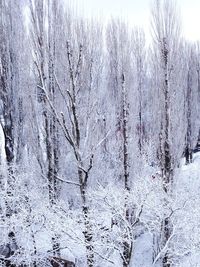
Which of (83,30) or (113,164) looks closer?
(83,30)

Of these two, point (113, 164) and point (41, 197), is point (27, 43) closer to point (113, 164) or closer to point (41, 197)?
point (41, 197)

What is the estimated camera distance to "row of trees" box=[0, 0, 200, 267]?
8.45 meters

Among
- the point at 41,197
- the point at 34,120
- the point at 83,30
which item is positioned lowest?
the point at 41,197

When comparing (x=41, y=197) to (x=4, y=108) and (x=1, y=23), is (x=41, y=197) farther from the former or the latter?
(x=1, y=23)

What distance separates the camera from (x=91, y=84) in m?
9.42

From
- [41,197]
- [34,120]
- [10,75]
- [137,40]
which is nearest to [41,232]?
[41,197]

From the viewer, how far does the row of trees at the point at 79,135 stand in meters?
8.45

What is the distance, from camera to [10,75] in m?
12.0

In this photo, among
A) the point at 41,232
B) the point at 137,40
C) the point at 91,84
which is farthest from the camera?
the point at 137,40

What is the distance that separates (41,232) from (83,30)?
21.5 ft

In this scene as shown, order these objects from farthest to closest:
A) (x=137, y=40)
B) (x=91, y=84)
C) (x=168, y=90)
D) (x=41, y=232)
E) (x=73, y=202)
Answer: (x=137, y=40), (x=73, y=202), (x=168, y=90), (x=41, y=232), (x=91, y=84)

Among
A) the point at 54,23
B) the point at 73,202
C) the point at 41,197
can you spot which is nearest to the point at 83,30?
the point at 54,23

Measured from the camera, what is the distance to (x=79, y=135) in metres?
8.07

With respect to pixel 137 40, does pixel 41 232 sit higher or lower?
lower
